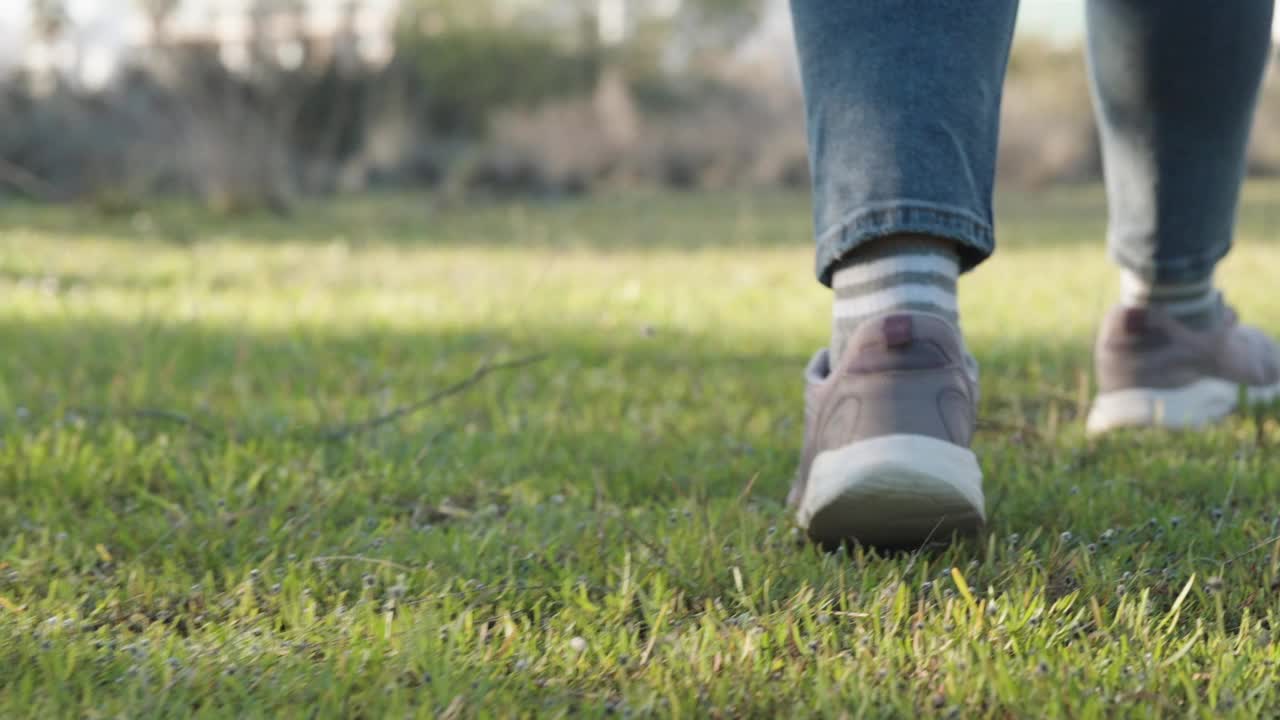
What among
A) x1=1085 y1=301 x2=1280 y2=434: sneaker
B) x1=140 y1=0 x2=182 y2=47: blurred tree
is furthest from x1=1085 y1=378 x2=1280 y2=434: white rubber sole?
x1=140 y1=0 x2=182 y2=47: blurred tree

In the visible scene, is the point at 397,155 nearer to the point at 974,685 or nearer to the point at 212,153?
the point at 212,153

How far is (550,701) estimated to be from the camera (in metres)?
1.10

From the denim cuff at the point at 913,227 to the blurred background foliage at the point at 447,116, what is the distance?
700 cm

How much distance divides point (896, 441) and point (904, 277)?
21cm

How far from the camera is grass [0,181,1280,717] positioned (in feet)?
3.69

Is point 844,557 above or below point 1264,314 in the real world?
below

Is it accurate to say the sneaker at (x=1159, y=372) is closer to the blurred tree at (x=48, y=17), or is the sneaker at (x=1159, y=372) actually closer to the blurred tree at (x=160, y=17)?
the blurred tree at (x=160, y=17)

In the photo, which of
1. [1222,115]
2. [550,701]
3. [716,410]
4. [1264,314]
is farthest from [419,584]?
[1264,314]

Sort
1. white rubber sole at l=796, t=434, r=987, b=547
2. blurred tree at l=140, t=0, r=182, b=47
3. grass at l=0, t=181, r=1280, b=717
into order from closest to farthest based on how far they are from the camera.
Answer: grass at l=0, t=181, r=1280, b=717 → white rubber sole at l=796, t=434, r=987, b=547 → blurred tree at l=140, t=0, r=182, b=47

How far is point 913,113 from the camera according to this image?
1.47m

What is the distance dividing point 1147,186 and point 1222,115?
0.15 metres

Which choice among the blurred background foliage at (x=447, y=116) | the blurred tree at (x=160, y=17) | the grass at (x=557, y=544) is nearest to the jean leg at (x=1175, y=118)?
the grass at (x=557, y=544)

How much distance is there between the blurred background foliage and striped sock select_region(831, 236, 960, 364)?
6984mm

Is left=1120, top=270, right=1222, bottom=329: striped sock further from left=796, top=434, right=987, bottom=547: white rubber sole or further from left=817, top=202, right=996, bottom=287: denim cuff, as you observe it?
left=796, top=434, right=987, bottom=547: white rubber sole
